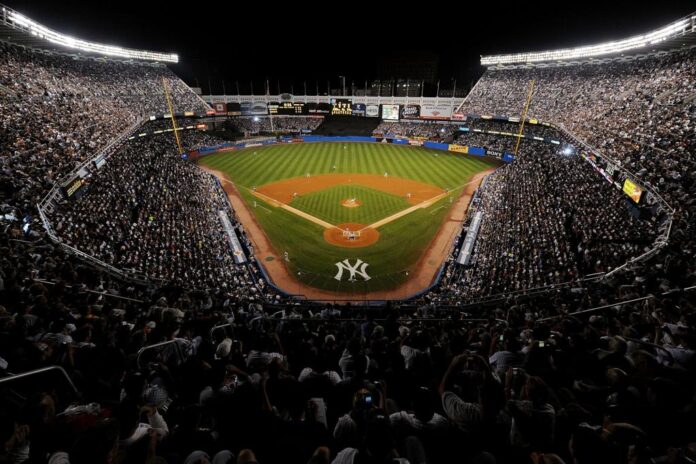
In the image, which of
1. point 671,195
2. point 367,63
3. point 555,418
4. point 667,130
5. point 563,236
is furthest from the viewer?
point 367,63

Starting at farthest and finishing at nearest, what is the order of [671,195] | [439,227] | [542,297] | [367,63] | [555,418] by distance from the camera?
[367,63], [439,227], [671,195], [542,297], [555,418]

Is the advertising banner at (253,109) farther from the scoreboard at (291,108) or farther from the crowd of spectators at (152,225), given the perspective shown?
the crowd of spectators at (152,225)

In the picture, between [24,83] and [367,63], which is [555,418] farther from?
[367,63]

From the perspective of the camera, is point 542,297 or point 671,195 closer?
point 542,297

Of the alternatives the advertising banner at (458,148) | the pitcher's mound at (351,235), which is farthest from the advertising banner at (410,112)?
the pitcher's mound at (351,235)

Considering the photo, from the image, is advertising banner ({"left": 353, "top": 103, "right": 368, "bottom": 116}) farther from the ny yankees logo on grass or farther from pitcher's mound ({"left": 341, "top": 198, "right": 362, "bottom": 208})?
the ny yankees logo on grass

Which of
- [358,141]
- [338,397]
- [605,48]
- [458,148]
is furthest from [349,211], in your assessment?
[605,48]

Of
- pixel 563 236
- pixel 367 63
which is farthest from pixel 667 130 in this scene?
pixel 367 63
